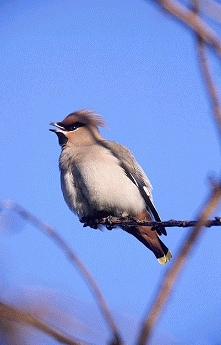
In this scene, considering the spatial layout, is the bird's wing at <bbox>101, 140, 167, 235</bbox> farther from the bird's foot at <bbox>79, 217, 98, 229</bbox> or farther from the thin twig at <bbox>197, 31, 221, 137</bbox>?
the thin twig at <bbox>197, 31, 221, 137</bbox>

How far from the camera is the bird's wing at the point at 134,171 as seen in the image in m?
5.67

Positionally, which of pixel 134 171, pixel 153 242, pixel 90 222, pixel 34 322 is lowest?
pixel 153 242

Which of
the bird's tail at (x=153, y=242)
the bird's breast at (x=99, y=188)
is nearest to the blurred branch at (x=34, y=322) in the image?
the bird's breast at (x=99, y=188)

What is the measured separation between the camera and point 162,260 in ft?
18.2

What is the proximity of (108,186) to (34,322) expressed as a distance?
4.59m

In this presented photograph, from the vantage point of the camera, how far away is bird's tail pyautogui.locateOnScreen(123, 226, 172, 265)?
543 centimetres

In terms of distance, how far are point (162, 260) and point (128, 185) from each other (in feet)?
2.62

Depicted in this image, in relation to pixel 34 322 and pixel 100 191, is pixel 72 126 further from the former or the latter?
pixel 34 322

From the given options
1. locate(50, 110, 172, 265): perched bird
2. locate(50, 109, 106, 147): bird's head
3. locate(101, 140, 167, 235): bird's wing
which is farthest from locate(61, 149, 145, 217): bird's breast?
locate(50, 109, 106, 147): bird's head

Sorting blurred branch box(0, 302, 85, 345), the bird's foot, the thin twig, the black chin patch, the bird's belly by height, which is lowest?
the bird's foot

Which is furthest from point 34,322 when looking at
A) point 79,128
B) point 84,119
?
point 84,119

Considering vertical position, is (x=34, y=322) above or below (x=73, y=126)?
above

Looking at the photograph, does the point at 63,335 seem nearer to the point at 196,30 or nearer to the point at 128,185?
the point at 196,30

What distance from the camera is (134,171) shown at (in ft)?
19.1
